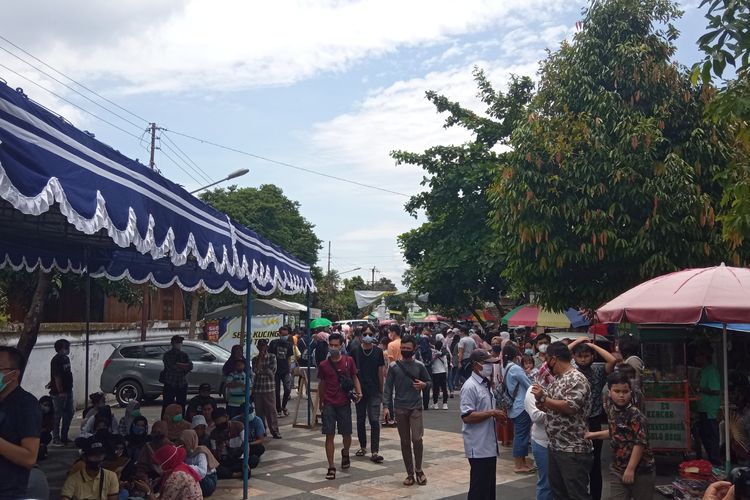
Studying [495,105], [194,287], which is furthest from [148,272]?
[495,105]

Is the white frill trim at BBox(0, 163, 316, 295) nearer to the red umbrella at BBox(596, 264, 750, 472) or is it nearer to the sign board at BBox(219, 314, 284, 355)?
the red umbrella at BBox(596, 264, 750, 472)

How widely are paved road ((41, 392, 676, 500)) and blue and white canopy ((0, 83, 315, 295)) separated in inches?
104

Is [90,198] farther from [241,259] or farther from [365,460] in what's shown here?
[365,460]

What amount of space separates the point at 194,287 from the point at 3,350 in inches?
286

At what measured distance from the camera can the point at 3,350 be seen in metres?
4.44

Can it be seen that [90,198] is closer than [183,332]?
Yes

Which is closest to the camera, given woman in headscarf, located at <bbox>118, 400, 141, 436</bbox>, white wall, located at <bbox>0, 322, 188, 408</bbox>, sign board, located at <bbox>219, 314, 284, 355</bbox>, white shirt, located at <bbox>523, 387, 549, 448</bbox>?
white shirt, located at <bbox>523, 387, 549, 448</bbox>

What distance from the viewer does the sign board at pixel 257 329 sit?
24203 mm

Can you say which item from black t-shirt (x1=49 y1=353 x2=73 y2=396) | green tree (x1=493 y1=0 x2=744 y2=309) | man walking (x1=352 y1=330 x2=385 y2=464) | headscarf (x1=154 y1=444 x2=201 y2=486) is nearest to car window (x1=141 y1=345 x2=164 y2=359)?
black t-shirt (x1=49 y1=353 x2=73 y2=396)

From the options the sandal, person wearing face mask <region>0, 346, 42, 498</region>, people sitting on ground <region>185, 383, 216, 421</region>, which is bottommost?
the sandal

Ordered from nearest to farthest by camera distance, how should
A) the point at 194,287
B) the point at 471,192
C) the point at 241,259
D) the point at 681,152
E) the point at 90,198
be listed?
1. the point at 90,198
2. the point at 241,259
3. the point at 194,287
4. the point at 681,152
5. the point at 471,192

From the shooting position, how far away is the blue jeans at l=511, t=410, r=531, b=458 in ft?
31.2

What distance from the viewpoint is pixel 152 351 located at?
17984 mm

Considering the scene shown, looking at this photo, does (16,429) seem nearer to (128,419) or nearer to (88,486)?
(88,486)
